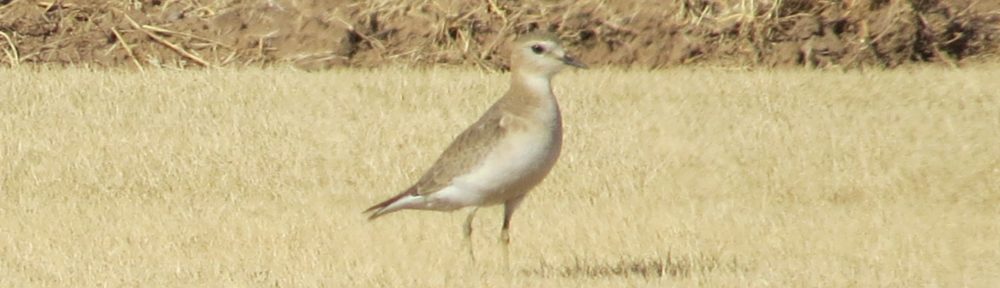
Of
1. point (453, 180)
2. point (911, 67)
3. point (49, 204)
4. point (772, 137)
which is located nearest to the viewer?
point (453, 180)

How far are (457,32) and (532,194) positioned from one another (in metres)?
4.66

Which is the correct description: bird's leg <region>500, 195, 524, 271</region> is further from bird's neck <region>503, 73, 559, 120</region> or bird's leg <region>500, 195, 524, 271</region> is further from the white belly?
bird's neck <region>503, 73, 559, 120</region>

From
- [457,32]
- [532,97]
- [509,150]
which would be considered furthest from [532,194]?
[457,32]

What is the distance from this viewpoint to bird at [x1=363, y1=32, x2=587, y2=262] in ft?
24.8

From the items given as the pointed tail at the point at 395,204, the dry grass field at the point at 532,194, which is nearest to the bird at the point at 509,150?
the pointed tail at the point at 395,204

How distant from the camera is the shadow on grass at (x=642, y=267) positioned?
8.11 metres

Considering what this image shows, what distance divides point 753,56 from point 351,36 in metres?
3.21

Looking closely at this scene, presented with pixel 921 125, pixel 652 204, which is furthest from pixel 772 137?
A: pixel 652 204

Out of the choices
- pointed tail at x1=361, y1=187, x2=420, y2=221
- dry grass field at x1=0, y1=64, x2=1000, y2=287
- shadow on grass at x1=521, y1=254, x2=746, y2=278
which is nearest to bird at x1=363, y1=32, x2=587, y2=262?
pointed tail at x1=361, y1=187, x2=420, y2=221

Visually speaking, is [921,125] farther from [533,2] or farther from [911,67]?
[533,2]

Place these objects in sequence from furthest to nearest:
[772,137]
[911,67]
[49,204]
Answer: [911,67] < [772,137] < [49,204]

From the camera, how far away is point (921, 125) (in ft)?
40.5

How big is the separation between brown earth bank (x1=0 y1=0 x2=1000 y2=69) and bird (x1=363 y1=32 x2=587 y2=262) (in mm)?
6461

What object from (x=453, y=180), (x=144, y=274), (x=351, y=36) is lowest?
(x=351, y=36)
